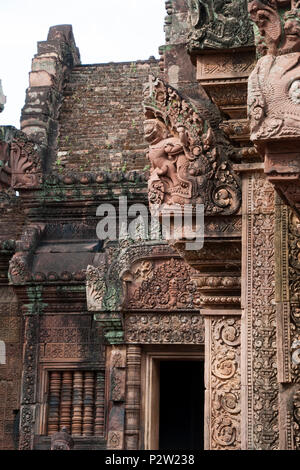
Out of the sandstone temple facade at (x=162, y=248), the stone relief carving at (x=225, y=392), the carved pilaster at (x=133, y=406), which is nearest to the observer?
the sandstone temple facade at (x=162, y=248)

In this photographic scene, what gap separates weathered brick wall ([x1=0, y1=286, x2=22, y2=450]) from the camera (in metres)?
14.1

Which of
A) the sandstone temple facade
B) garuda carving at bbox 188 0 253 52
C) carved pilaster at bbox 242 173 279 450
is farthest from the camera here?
garuda carving at bbox 188 0 253 52

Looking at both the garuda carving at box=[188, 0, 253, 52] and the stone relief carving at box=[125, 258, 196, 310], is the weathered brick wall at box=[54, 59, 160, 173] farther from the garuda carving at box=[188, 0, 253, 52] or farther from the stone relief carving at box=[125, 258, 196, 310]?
the garuda carving at box=[188, 0, 253, 52]

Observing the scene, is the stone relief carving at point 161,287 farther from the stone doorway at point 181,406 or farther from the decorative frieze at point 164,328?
the stone doorway at point 181,406

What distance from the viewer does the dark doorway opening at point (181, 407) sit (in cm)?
1549

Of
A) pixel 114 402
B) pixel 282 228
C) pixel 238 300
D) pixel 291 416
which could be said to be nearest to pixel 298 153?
pixel 282 228

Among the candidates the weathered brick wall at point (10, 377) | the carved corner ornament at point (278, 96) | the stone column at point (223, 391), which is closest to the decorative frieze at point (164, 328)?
the weathered brick wall at point (10, 377)

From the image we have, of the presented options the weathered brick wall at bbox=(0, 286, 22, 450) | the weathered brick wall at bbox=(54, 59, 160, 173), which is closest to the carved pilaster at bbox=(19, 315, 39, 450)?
the weathered brick wall at bbox=(0, 286, 22, 450)

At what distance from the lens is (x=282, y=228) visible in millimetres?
5898

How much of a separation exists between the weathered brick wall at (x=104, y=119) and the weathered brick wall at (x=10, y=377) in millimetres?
2843

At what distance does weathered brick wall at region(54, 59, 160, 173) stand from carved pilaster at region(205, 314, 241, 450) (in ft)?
27.9

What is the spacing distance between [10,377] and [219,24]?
8.85 metres

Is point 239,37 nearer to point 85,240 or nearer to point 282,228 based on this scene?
point 282,228

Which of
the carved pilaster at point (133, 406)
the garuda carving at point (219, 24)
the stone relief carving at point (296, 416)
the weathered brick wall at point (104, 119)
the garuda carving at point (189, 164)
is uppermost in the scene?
the weathered brick wall at point (104, 119)
